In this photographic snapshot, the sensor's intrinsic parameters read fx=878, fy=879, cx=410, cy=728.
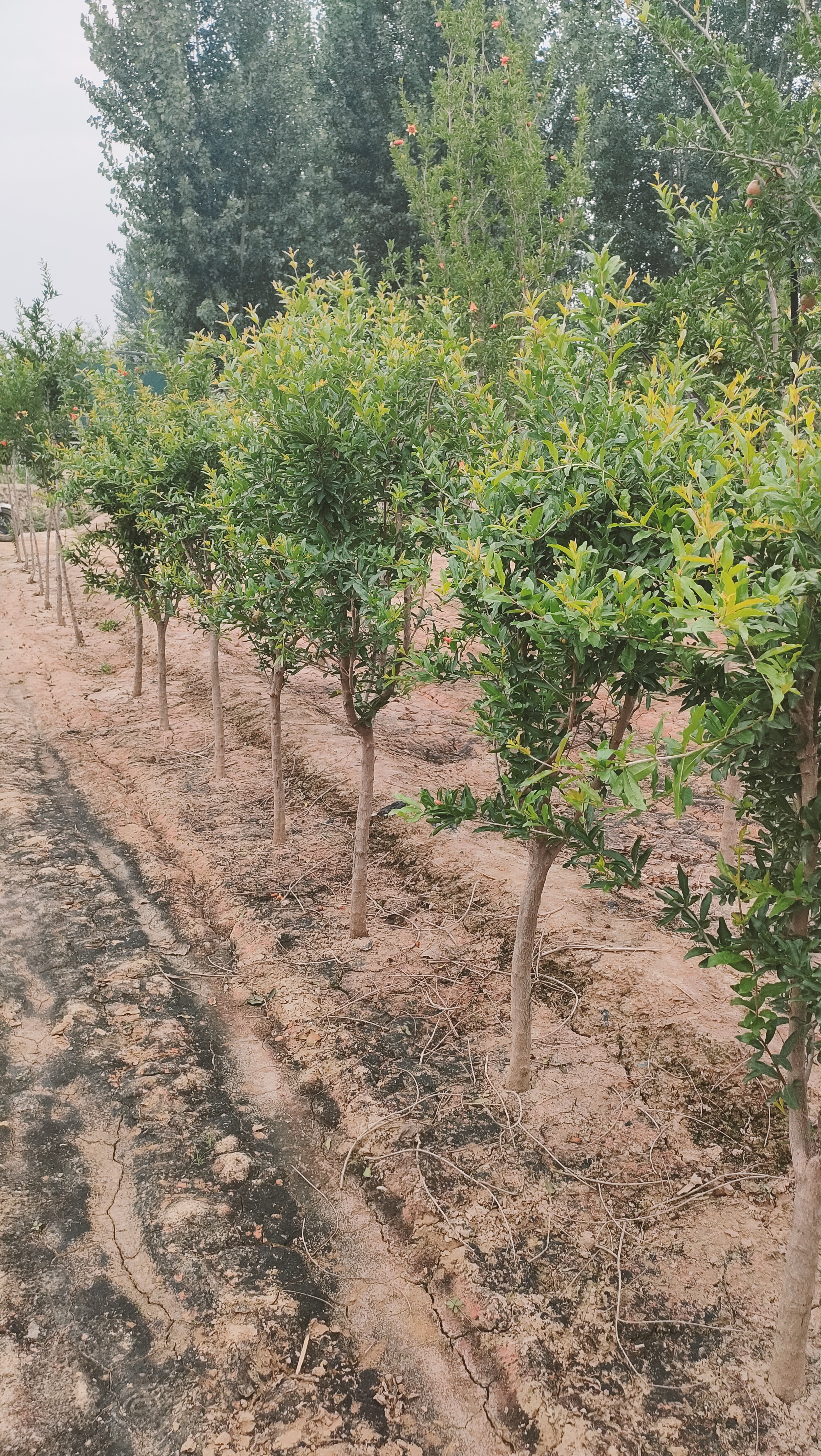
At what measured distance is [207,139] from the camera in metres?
24.0

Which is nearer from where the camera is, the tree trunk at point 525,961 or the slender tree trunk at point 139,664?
the tree trunk at point 525,961

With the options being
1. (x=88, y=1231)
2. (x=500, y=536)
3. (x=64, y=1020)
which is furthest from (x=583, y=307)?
(x=64, y=1020)

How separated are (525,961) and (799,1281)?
6.44 ft

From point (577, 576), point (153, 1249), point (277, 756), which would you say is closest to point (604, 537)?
point (577, 576)

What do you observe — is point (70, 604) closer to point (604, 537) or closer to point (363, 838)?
point (363, 838)

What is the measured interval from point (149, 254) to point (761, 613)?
25.8m

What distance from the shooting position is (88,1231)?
4598 millimetres

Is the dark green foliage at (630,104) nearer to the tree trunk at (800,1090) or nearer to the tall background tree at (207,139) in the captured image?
the tall background tree at (207,139)

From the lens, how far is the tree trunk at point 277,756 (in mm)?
8289

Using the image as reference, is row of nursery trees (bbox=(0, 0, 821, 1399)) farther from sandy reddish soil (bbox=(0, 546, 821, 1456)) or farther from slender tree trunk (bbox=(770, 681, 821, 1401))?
sandy reddish soil (bbox=(0, 546, 821, 1456))

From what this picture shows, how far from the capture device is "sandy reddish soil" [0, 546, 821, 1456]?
3.74 m

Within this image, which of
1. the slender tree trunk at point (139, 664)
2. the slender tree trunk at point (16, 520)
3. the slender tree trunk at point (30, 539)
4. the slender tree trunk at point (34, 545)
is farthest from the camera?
the slender tree trunk at point (16, 520)

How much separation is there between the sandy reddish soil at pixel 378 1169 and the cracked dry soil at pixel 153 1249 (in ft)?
0.05

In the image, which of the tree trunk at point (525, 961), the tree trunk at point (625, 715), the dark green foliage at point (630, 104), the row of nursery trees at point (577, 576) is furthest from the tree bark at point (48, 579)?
the tree trunk at point (625, 715)
